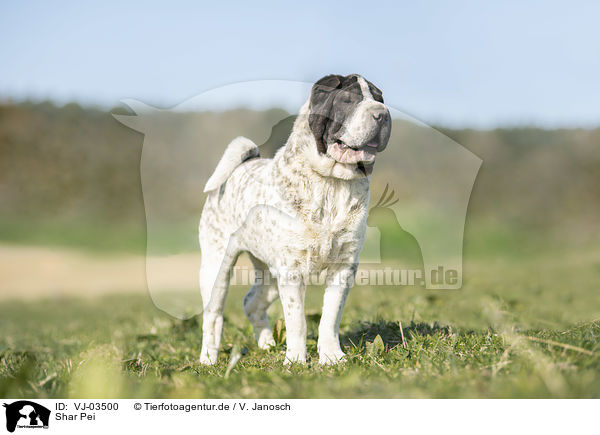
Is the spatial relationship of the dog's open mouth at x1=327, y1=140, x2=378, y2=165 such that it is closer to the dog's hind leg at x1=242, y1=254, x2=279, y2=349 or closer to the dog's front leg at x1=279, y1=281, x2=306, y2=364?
the dog's front leg at x1=279, y1=281, x2=306, y2=364

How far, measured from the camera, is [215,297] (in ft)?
15.8

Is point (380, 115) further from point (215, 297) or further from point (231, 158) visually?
point (215, 297)

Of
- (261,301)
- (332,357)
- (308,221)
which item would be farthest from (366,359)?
(261,301)

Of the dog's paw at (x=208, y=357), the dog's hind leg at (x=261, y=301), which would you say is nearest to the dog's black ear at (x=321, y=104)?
the dog's hind leg at (x=261, y=301)

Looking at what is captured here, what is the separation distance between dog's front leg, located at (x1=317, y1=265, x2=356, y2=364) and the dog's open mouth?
0.83 metres

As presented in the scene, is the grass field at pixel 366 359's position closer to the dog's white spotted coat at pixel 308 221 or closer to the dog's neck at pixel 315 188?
the dog's white spotted coat at pixel 308 221

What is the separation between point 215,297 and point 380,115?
2.23 m

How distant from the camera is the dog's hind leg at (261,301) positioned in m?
5.05

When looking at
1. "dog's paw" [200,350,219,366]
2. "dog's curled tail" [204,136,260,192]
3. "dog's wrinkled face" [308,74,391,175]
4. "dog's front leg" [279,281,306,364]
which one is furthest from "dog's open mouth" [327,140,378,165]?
"dog's paw" [200,350,219,366]

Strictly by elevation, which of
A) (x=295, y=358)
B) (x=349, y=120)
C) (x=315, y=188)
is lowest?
(x=295, y=358)

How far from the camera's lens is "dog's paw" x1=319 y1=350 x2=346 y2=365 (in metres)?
3.87
